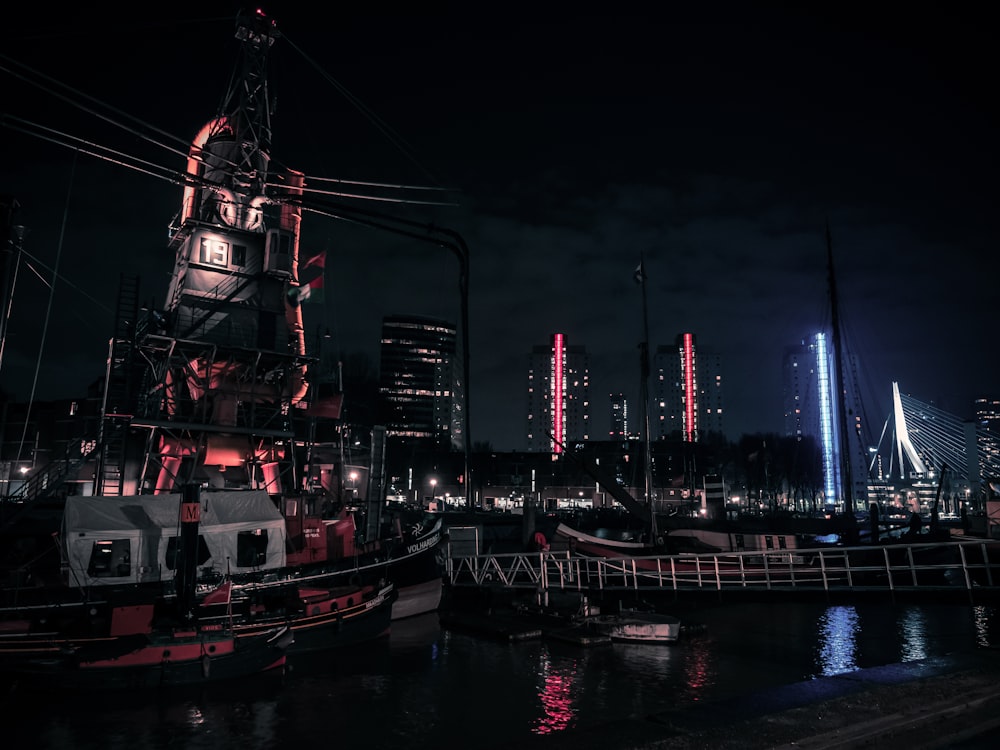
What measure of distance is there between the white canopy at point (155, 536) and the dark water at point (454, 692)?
14.1 ft

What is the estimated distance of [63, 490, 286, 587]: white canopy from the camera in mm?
19469

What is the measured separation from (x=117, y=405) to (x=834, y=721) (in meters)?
39.4

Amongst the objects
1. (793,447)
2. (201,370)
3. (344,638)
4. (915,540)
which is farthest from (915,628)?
(793,447)

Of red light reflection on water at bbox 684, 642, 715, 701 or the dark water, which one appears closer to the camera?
the dark water

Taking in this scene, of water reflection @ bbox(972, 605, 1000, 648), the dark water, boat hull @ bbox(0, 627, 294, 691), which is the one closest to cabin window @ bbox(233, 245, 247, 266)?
the dark water

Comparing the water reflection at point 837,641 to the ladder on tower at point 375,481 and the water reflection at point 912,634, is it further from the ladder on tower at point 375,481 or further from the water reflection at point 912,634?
the ladder on tower at point 375,481

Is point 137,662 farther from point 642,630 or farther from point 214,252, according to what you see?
point 214,252

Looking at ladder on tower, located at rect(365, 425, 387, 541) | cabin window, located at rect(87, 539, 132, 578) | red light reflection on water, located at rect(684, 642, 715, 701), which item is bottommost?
red light reflection on water, located at rect(684, 642, 715, 701)

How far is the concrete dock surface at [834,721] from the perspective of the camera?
6.87 metres

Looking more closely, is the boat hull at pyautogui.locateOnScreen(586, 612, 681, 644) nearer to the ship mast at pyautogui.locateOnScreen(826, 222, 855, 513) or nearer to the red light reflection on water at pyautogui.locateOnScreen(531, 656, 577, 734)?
the red light reflection on water at pyautogui.locateOnScreen(531, 656, 577, 734)

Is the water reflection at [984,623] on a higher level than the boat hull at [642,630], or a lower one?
lower

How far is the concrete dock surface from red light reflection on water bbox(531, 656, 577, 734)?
13.3 feet

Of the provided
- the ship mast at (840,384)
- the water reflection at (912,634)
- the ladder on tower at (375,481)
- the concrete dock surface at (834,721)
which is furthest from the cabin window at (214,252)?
the ship mast at (840,384)

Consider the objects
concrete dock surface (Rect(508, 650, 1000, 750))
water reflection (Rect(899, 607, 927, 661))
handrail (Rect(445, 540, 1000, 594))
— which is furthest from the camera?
handrail (Rect(445, 540, 1000, 594))
